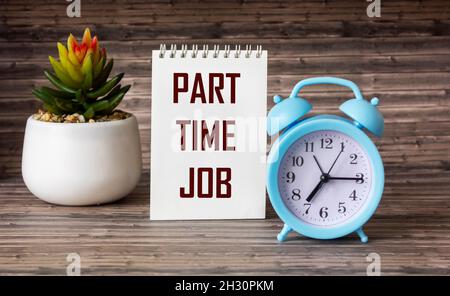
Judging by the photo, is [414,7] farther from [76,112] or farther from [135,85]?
[76,112]

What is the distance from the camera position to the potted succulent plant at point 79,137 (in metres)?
1.59

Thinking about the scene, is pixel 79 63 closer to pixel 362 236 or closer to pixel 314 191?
pixel 314 191

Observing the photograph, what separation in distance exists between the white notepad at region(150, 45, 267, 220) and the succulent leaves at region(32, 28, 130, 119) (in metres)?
0.14

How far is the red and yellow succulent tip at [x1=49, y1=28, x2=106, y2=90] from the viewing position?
1.57 meters

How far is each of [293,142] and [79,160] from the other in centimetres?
45

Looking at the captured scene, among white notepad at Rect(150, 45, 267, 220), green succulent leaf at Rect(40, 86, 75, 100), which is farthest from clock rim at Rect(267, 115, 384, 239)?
green succulent leaf at Rect(40, 86, 75, 100)

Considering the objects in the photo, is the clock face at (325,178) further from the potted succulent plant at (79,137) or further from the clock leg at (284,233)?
the potted succulent plant at (79,137)

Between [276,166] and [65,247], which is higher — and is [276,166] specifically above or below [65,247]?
above

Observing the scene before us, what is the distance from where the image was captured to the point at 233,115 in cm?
154

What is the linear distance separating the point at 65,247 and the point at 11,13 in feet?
2.72

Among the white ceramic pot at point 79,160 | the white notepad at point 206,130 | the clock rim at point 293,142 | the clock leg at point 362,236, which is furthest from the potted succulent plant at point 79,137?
the clock leg at point 362,236

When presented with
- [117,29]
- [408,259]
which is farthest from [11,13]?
[408,259]

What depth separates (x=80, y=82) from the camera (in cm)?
160

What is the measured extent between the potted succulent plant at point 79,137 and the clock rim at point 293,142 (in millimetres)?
370
